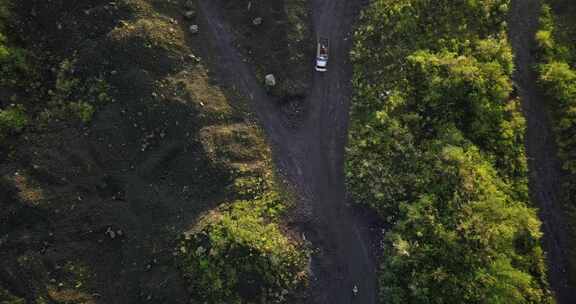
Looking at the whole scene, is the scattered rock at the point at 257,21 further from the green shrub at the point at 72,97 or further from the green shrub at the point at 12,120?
the green shrub at the point at 12,120

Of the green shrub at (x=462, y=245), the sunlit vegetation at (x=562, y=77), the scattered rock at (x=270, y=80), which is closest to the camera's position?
the green shrub at (x=462, y=245)

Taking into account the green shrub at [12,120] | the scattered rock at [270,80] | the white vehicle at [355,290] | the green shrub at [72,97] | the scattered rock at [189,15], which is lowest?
the white vehicle at [355,290]

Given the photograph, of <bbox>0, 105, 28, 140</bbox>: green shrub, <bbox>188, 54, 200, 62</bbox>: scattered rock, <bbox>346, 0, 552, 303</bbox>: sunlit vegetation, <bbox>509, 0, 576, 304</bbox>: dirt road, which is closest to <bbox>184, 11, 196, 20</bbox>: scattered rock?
<bbox>188, 54, 200, 62</bbox>: scattered rock

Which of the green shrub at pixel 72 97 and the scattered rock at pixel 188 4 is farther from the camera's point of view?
the scattered rock at pixel 188 4

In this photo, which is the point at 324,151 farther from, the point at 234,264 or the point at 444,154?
the point at 234,264

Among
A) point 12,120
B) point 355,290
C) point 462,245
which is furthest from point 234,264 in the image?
point 12,120

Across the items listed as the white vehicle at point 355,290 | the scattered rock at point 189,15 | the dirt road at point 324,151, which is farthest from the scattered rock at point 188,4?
the white vehicle at point 355,290

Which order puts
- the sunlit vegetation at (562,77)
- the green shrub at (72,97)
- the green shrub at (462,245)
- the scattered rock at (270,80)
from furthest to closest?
the scattered rock at (270,80), the green shrub at (72,97), the sunlit vegetation at (562,77), the green shrub at (462,245)

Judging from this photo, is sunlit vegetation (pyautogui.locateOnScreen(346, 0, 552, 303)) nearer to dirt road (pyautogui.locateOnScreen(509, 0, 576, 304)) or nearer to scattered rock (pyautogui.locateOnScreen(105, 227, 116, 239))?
dirt road (pyautogui.locateOnScreen(509, 0, 576, 304))

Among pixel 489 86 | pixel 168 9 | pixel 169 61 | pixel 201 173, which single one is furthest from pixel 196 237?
pixel 489 86
